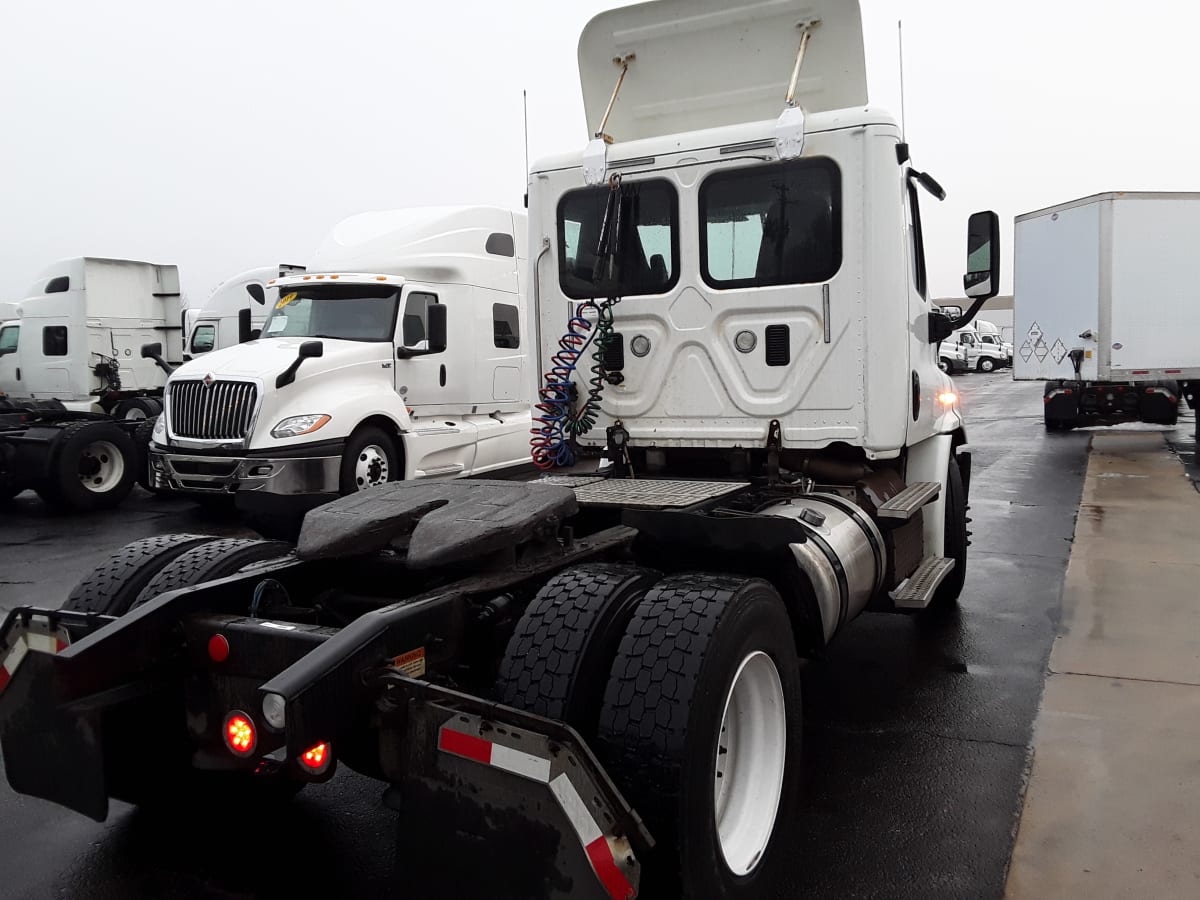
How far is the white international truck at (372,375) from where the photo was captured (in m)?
9.48

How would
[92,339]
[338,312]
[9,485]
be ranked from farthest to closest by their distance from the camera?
1. [92,339]
2. [9,485]
3. [338,312]

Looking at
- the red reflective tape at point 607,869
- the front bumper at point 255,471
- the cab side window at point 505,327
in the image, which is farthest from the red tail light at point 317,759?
the cab side window at point 505,327

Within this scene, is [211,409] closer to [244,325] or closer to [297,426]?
[297,426]

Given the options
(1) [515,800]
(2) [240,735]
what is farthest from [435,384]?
(1) [515,800]

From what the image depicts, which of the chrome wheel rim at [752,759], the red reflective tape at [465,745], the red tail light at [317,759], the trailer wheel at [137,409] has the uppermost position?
the trailer wheel at [137,409]

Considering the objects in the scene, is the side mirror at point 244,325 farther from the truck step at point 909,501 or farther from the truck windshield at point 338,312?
the truck step at point 909,501

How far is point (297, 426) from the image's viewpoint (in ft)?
31.0

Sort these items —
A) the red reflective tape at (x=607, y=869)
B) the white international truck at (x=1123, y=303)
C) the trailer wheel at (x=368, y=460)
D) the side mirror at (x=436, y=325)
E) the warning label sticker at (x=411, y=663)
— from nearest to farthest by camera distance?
the red reflective tape at (x=607, y=869) < the warning label sticker at (x=411, y=663) < the trailer wheel at (x=368, y=460) < the side mirror at (x=436, y=325) < the white international truck at (x=1123, y=303)

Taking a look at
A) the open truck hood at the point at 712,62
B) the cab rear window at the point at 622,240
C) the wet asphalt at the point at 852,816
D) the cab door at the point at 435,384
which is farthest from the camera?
the cab door at the point at 435,384

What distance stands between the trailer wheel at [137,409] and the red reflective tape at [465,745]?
43.5ft

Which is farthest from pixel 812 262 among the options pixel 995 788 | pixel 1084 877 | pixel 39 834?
pixel 39 834

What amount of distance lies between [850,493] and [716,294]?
124 centimetres

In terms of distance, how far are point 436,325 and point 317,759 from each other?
329 inches

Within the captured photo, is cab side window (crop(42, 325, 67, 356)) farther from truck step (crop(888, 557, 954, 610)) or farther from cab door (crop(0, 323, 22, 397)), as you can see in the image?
truck step (crop(888, 557, 954, 610))
